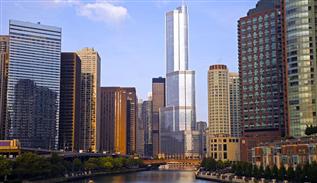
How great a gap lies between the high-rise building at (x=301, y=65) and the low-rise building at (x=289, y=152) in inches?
634

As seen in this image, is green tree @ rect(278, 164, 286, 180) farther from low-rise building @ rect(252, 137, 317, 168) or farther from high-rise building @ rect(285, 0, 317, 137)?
high-rise building @ rect(285, 0, 317, 137)

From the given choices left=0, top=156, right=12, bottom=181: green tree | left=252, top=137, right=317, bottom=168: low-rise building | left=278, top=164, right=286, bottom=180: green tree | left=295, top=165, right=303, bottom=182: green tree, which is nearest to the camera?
left=295, top=165, right=303, bottom=182: green tree

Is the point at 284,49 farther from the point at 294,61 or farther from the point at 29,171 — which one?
the point at 29,171

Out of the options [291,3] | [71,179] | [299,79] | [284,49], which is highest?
[291,3]

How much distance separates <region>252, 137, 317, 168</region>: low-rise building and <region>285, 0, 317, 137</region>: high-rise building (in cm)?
1610

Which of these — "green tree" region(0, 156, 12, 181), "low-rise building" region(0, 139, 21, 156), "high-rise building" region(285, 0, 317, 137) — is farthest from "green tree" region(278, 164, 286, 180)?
"low-rise building" region(0, 139, 21, 156)

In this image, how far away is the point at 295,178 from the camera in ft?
390

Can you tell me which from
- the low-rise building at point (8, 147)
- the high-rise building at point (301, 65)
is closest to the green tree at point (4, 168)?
the low-rise building at point (8, 147)

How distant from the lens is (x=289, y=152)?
150m

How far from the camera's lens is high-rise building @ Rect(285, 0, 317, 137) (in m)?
176

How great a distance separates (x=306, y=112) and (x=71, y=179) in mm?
83749

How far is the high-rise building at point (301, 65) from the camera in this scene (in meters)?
176

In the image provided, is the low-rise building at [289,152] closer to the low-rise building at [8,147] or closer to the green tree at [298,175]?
the green tree at [298,175]


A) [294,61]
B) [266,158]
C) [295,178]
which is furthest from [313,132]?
[295,178]
